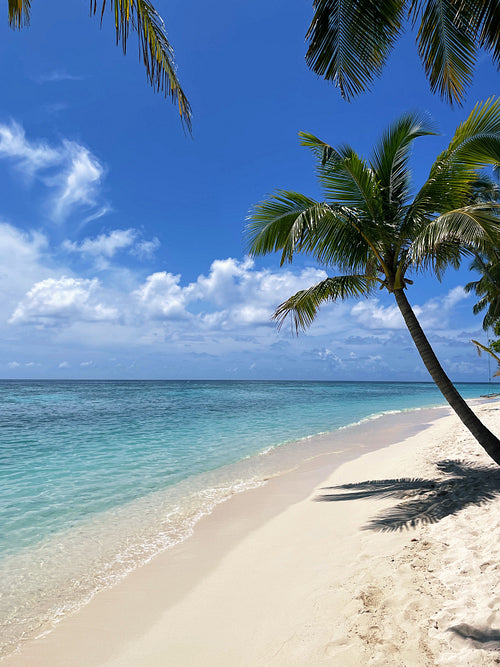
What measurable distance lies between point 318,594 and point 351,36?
18.5 feet

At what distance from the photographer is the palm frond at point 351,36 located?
404 centimetres

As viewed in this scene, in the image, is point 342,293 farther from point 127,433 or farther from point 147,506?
point 127,433

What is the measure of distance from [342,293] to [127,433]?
36.8ft

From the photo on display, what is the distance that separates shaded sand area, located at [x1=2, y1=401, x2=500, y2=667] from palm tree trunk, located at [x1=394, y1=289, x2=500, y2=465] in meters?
0.55

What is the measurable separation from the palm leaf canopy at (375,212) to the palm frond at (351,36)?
2249 mm

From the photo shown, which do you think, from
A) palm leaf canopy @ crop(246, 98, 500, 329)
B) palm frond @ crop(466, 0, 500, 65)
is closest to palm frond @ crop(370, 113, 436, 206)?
palm leaf canopy @ crop(246, 98, 500, 329)

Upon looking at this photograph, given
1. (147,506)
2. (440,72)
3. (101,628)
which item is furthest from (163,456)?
(440,72)

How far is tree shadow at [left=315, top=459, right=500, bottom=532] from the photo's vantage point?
189 inches

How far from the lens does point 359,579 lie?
11.4 ft

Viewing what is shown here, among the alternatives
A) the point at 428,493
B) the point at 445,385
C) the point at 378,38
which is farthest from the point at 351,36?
the point at 428,493

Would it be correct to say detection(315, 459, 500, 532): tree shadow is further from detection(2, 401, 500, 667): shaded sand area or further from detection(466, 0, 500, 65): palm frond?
detection(466, 0, 500, 65): palm frond

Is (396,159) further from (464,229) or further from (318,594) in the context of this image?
(318,594)

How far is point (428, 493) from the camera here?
5707 mm

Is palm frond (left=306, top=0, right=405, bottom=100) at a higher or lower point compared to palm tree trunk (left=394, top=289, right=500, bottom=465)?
higher
